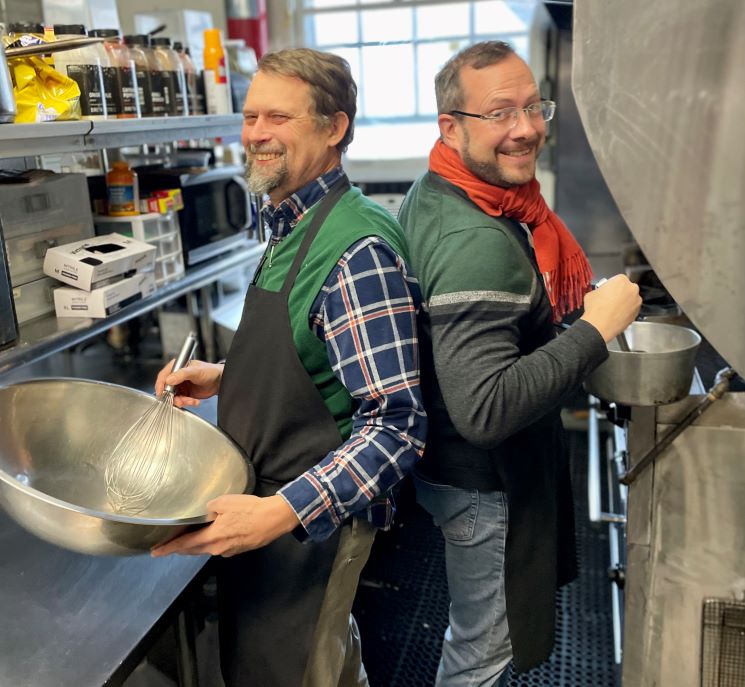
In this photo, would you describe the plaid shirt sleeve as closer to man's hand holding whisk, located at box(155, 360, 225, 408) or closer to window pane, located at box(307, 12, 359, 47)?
man's hand holding whisk, located at box(155, 360, 225, 408)

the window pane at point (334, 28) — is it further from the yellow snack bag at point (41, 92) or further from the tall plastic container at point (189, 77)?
the yellow snack bag at point (41, 92)

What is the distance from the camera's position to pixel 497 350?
41.0 inches

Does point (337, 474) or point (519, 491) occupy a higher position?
point (337, 474)

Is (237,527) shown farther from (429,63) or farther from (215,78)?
(429,63)

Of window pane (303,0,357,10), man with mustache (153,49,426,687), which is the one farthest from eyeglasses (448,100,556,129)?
window pane (303,0,357,10)

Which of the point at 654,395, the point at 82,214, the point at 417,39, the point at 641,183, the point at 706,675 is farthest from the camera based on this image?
the point at 417,39

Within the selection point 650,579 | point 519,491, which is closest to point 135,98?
point 519,491

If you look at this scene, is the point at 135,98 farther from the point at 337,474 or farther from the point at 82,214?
the point at 337,474

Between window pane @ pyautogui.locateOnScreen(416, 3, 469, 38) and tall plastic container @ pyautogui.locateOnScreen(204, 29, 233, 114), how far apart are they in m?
1.39

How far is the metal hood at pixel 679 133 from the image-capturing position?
699 millimetres

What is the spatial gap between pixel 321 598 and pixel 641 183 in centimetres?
79

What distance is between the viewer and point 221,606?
1222 mm

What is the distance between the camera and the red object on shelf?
286 centimetres

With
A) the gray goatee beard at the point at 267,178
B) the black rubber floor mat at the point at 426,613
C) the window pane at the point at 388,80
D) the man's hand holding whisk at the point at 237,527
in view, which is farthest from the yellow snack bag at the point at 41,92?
the window pane at the point at 388,80
